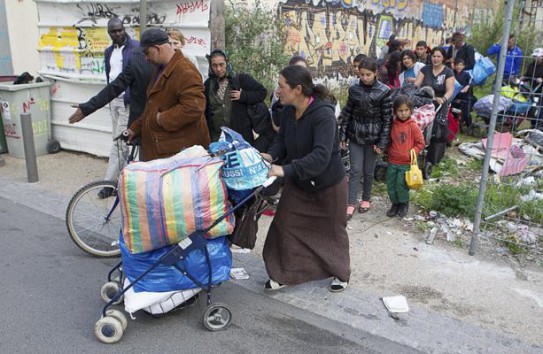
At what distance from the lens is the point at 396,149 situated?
552cm

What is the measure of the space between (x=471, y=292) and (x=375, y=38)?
36.8 feet

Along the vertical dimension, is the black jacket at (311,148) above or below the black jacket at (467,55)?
below

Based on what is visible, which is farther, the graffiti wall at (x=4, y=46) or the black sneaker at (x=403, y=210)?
the graffiti wall at (x=4, y=46)

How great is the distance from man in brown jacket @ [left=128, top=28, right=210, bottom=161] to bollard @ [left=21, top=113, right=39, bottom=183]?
309cm

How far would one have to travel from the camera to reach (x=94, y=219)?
469cm

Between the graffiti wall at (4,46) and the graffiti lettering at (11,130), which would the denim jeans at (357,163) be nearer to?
the graffiti lettering at (11,130)

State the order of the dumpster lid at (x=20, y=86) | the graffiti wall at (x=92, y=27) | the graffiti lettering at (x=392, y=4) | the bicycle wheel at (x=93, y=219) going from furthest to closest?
the graffiti lettering at (x=392, y=4)
the dumpster lid at (x=20, y=86)
the graffiti wall at (x=92, y=27)
the bicycle wheel at (x=93, y=219)

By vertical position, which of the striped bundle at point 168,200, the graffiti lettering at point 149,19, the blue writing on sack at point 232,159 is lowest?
the striped bundle at point 168,200

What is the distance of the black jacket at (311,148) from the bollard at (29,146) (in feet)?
14.3

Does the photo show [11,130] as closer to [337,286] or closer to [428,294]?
[337,286]

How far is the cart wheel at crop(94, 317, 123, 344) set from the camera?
3.23 meters

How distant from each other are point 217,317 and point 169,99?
1.93 meters

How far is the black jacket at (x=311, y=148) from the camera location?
134 inches

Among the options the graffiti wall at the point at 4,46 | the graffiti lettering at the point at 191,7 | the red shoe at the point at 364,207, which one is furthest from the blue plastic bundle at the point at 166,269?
the graffiti wall at the point at 4,46
